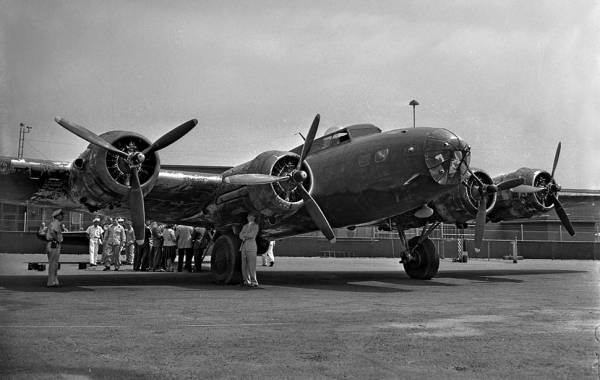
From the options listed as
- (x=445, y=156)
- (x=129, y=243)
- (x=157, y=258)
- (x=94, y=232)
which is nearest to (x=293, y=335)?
(x=445, y=156)

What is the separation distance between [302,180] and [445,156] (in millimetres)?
3393

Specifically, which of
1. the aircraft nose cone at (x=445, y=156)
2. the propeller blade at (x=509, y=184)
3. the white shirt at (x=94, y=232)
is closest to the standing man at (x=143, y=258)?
the white shirt at (x=94, y=232)

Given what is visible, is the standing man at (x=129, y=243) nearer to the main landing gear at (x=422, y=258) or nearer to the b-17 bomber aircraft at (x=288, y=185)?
the b-17 bomber aircraft at (x=288, y=185)

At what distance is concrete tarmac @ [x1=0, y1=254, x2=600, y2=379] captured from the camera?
4.79 metres

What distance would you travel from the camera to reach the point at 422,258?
17.1m

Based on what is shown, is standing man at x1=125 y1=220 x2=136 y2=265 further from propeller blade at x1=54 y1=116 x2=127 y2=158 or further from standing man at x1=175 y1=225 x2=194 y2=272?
propeller blade at x1=54 y1=116 x2=127 y2=158

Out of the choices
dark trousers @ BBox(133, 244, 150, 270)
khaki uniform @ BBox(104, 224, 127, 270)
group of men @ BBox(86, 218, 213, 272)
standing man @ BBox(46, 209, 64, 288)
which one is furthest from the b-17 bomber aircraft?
khaki uniform @ BBox(104, 224, 127, 270)

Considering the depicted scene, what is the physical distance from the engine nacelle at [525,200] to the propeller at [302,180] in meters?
8.10

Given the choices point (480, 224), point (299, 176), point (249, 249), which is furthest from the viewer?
point (480, 224)

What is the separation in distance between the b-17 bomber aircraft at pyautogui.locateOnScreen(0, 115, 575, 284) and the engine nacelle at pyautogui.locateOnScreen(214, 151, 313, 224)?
3 centimetres

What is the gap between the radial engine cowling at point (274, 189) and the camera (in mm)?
13211

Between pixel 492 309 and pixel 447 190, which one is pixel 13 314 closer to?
pixel 492 309

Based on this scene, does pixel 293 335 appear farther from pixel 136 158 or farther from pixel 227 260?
pixel 227 260

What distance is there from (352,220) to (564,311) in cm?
648
